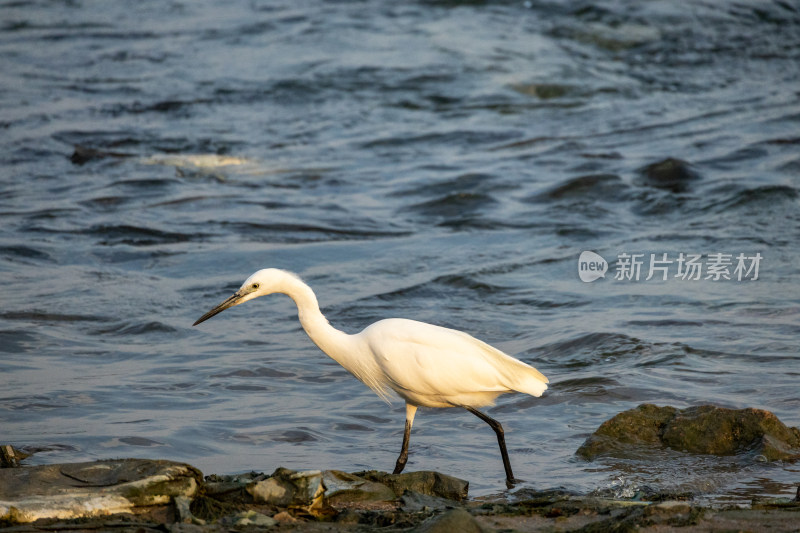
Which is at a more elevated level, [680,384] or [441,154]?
[441,154]

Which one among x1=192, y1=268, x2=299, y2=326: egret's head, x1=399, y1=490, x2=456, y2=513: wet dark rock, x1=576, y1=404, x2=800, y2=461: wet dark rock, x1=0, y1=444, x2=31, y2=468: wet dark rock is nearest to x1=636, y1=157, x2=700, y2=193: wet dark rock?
x1=576, y1=404, x2=800, y2=461: wet dark rock

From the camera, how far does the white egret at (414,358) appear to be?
5.20m

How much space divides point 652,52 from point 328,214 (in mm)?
9888

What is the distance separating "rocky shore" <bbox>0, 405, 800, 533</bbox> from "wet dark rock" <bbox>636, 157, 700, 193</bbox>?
7.16 m

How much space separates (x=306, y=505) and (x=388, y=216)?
22.7 feet

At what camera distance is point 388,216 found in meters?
10.9

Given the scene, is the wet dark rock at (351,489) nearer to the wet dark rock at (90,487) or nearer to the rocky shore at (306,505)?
the rocky shore at (306,505)

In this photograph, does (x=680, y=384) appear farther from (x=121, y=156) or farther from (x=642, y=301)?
(x=121, y=156)

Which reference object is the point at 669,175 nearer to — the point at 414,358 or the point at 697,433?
the point at 697,433

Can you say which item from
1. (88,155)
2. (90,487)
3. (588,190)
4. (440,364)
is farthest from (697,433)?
(88,155)

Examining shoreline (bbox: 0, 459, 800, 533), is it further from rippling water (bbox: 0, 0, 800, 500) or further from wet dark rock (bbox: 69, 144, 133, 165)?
wet dark rock (bbox: 69, 144, 133, 165)

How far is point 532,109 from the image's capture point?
1561 centimetres

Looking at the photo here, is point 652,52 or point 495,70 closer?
point 495,70

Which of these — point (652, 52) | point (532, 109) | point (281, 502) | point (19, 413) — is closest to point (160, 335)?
point (19, 413)
